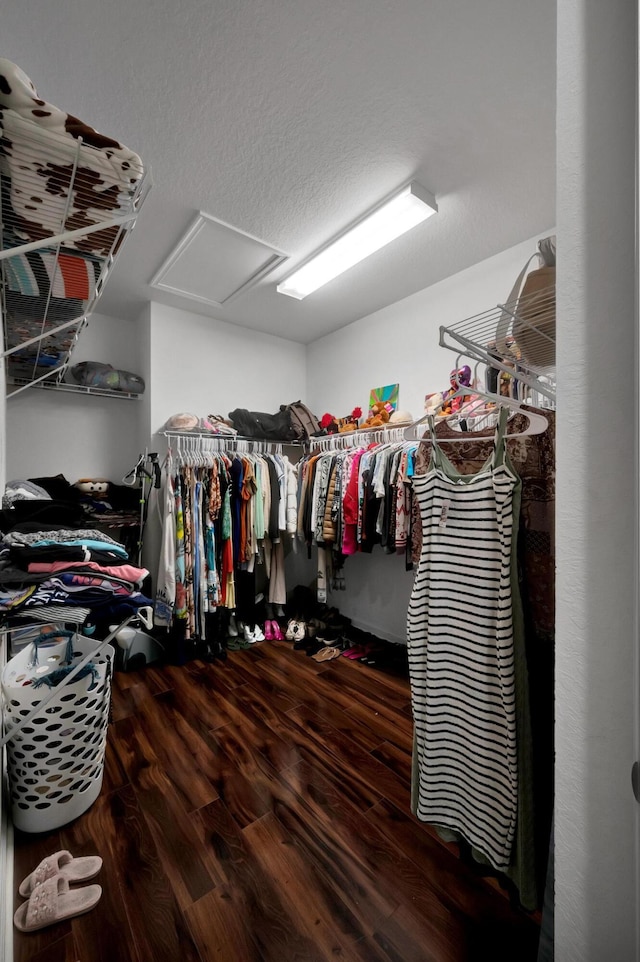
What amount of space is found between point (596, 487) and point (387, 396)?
101 inches

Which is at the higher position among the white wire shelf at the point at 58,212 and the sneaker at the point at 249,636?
the white wire shelf at the point at 58,212

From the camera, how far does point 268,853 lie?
131cm

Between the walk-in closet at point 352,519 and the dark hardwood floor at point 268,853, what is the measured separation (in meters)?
0.01

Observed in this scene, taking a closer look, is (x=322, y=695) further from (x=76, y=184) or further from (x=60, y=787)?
(x=76, y=184)

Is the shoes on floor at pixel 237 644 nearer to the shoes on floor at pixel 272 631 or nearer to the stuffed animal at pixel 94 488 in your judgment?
the shoes on floor at pixel 272 631

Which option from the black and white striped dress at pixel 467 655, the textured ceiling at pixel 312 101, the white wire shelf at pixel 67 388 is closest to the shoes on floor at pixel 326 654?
the black and white striped dress at pixel 467 655

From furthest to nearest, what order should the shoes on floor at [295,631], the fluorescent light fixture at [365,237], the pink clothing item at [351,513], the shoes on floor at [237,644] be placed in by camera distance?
the shoes on floor at [295,631] < the shoes on floor at [237,644] < the pink clothing item at [351,513] < the fluorescent light fixture at [365,237]

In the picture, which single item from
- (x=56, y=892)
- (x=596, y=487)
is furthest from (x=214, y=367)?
(x=596, y=487)

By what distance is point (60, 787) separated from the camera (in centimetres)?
139

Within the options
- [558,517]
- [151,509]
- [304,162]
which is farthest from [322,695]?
[304,162]

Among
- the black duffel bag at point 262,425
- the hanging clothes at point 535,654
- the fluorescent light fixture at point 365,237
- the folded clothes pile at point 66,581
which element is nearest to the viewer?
the folded clothes pile at point 66,581

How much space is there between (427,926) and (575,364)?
155 centimetres

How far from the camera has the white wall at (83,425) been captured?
2.84m

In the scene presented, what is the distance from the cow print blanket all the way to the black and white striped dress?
106cm
